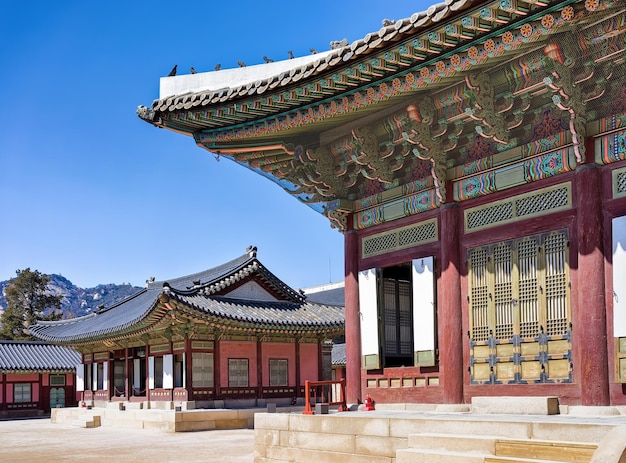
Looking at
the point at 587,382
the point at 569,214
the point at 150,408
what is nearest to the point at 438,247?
the point at 569,214

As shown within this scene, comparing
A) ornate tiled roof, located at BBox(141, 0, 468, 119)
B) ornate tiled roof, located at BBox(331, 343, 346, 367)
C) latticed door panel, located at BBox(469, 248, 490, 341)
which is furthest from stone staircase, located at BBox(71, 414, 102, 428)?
latticed door panel, located at BBox(469, 248, 490, 341)

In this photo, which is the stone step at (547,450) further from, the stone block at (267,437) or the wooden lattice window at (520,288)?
the stone block at (267,437)

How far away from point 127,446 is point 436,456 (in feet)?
45.4

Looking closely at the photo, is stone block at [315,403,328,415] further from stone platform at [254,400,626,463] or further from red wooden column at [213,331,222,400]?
red wooden column at [213,331,222,400]

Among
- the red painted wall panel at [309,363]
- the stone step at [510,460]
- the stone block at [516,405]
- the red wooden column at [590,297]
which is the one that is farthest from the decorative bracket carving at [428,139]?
the red painted wall panel at [309,363]

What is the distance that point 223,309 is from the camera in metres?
32.4

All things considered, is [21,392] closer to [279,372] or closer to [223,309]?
[223,309]

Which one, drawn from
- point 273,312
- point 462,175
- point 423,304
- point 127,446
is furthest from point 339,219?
point 273,312

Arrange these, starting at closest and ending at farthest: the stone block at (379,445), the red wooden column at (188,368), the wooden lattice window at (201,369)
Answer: the stone block at (379,445) → the red wooden column at (188,368) → the wooden lattice window at (201,369)

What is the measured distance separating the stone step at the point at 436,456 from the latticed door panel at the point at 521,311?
2414 millimetres

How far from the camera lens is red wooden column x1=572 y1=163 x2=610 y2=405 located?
10.4m

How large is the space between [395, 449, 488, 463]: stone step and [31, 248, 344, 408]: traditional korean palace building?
19.5 m

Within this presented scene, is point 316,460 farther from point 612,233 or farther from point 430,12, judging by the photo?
point 430,12

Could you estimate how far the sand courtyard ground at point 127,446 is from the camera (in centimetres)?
1777
